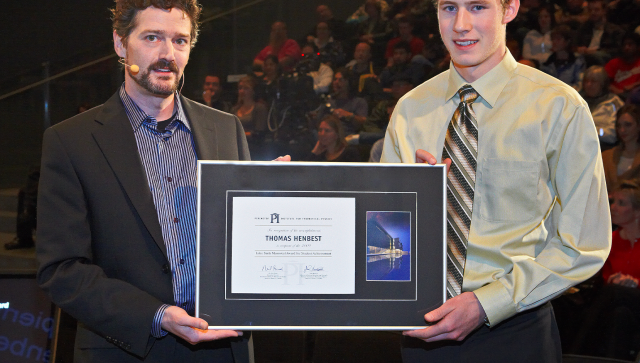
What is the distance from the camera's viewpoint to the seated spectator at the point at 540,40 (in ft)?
15.5

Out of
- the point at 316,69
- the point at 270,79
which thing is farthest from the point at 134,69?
the point at 316,69

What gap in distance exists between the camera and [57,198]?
1.56 meters

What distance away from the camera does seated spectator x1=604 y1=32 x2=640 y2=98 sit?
4410 millimetres

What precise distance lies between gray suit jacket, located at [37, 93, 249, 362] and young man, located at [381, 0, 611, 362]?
704mm

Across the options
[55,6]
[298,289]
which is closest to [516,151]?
[298,289]

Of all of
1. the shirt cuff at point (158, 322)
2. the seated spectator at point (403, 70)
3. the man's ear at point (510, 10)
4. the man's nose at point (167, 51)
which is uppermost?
the seated spectator at point (403, 70)

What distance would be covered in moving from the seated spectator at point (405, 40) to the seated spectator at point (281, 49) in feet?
2.35

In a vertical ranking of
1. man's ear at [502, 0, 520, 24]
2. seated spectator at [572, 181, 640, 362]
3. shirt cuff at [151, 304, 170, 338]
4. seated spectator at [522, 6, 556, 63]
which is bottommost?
seated spectator at [572, 181, 640, 362]

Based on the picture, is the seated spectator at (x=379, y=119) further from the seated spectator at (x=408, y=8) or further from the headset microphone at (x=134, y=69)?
the headset microphone at (x=134, y=69)

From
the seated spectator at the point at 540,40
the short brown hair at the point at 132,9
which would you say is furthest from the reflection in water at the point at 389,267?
the seated spectator at the point at 540,40

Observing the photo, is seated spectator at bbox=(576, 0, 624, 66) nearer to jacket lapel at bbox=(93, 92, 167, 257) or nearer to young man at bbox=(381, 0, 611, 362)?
young man at bbox=(381, 0, 611, 362)

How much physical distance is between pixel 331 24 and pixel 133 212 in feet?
10.7

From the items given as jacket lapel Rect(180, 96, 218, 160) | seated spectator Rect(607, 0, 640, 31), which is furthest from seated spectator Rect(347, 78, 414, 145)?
jacket lapel Rect(180, 96, 218, 160)

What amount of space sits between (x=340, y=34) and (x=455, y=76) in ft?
9.70
